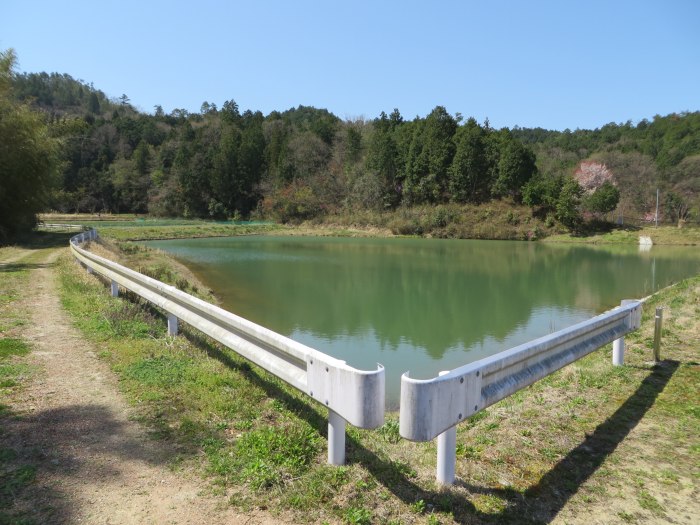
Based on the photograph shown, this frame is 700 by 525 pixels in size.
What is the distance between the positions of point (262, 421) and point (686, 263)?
30.8m

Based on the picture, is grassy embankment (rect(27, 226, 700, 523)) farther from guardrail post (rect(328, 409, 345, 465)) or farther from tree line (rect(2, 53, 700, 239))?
tree line (rect(2, 53, 700, 239))

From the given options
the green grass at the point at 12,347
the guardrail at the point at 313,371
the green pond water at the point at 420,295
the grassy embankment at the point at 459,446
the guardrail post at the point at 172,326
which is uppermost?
the guardrail at the point at 313,371

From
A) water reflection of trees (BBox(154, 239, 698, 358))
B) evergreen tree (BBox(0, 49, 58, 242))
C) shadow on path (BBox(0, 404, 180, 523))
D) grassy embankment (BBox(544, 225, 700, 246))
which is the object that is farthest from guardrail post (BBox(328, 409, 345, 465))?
grassy embankment (BBox(544, 225, 700, 246))

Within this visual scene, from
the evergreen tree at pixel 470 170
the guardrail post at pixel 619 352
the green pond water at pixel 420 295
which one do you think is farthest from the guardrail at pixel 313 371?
the evergreen tree at pixel 470 170

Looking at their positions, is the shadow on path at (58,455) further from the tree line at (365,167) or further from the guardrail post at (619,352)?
the tree line at (365,167)

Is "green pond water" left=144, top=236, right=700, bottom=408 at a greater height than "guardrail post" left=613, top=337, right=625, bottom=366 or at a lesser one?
lesser

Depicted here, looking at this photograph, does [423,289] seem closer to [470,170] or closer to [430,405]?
[430,405]

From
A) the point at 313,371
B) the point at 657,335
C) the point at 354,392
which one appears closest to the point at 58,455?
the point at 313,371

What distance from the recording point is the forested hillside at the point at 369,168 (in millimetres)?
52625

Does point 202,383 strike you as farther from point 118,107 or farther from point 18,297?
point 118,107

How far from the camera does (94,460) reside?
318 centimetres

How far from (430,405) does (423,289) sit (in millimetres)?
15990

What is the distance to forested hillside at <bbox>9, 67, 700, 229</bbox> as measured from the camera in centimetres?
5262

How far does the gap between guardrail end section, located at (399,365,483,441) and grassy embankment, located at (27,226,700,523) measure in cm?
49
